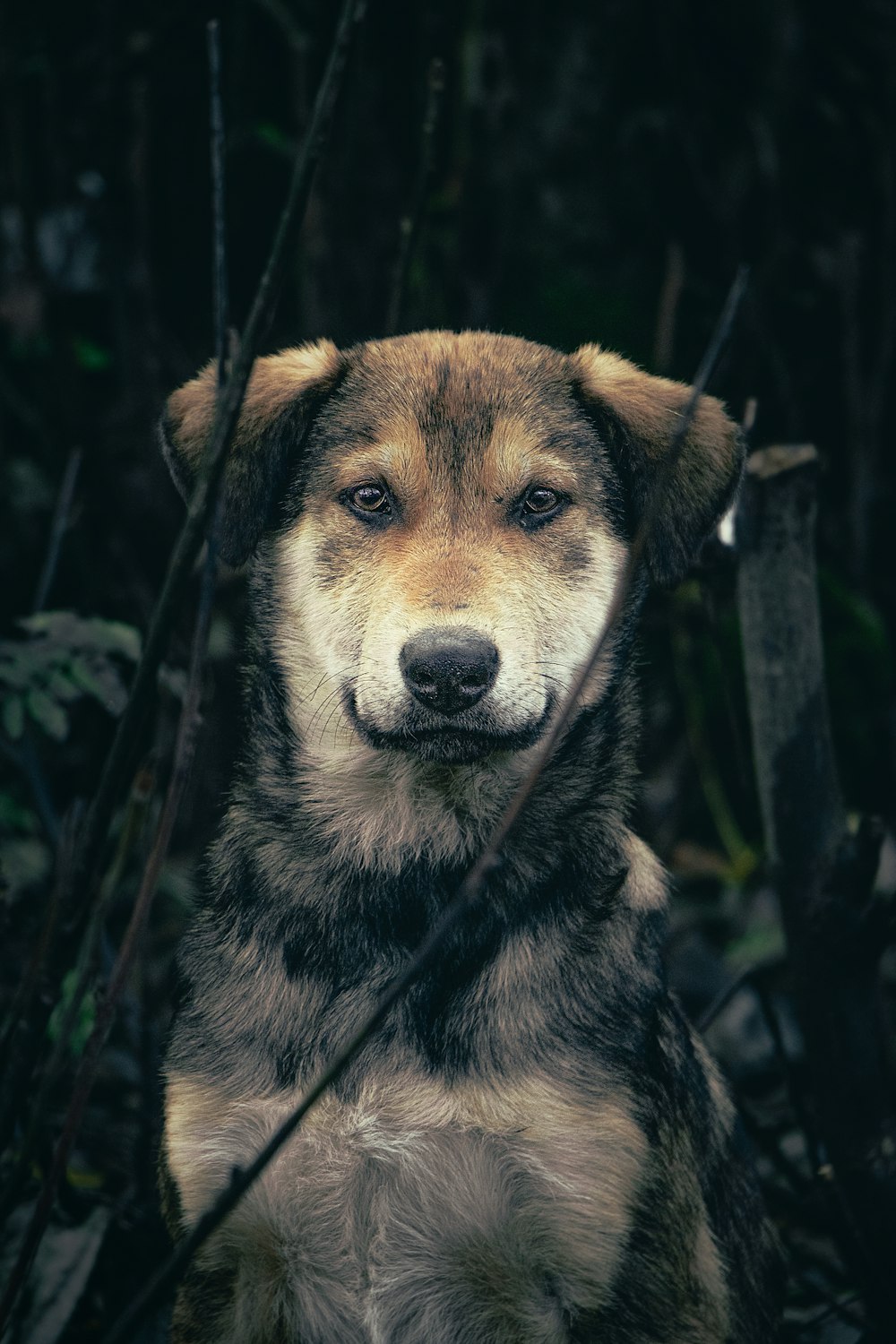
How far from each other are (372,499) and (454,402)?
0.27 m

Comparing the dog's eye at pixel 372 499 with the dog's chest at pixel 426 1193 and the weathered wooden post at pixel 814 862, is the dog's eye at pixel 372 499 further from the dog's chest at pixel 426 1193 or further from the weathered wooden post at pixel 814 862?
the dog's chest at pixel 426 1193

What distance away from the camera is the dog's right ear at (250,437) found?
2.75m

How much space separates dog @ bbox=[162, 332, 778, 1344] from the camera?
2342mm

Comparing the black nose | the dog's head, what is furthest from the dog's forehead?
the black nose

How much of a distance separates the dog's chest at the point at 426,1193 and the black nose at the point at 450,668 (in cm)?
69

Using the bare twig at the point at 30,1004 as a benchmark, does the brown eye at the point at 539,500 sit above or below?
above

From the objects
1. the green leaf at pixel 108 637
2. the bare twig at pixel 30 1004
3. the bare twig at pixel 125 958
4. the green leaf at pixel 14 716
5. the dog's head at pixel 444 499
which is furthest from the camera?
the green leaf at pixel 108 637

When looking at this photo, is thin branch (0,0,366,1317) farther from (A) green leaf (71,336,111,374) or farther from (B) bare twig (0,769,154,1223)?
(A) green leaf (71,336,111,374)

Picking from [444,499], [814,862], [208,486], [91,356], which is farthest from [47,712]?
[91,356]

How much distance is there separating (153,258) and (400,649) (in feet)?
11.4

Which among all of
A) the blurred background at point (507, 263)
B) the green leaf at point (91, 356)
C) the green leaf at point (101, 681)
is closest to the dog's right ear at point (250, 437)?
the green leaf at point (101, 681)

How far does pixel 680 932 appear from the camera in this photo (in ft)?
16.3

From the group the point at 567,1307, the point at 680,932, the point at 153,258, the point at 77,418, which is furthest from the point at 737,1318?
the point at 153,258

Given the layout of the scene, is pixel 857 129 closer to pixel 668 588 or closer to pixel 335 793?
pixel 668 588
